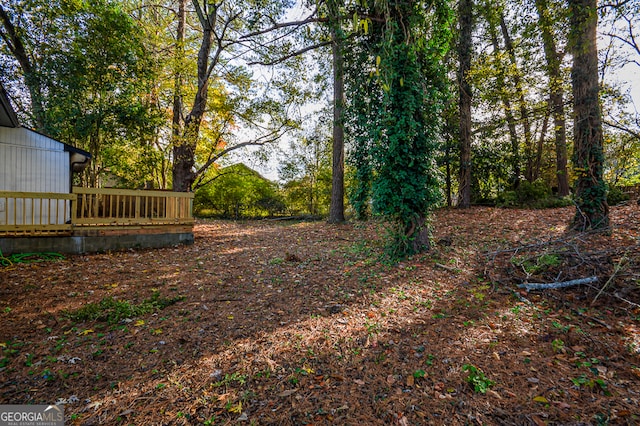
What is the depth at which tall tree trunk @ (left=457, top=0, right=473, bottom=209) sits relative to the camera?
8.29m

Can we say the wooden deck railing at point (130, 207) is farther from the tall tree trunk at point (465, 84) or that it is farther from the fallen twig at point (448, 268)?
the tall tree trunk at point (465, 84)

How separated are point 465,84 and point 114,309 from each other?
10496 millimetres

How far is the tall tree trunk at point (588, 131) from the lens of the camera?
525 centimetres

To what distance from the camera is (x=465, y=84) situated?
8570mm

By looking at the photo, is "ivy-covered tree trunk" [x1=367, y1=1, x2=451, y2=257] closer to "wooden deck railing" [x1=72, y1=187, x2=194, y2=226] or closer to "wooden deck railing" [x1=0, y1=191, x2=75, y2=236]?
"wooden deck railing" [x1=72, y1=187, x2=194, y2=226]

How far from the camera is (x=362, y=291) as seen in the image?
3801 mm

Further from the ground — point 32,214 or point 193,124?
point 193,124

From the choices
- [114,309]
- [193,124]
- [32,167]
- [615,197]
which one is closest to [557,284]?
[114,309]

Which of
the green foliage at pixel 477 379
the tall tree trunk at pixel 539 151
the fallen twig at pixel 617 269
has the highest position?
the tall tree trunk at pixel 539 151

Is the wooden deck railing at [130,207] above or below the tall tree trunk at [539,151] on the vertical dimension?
below

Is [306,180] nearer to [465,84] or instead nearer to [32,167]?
[465,84]

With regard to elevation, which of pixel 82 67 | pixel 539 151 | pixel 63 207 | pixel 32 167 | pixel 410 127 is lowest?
pixel 63 207

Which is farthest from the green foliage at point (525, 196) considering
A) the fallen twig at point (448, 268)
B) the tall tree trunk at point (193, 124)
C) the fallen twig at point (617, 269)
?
the tall tree trunk at point (193, 124)

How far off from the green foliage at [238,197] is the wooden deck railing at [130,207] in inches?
320
